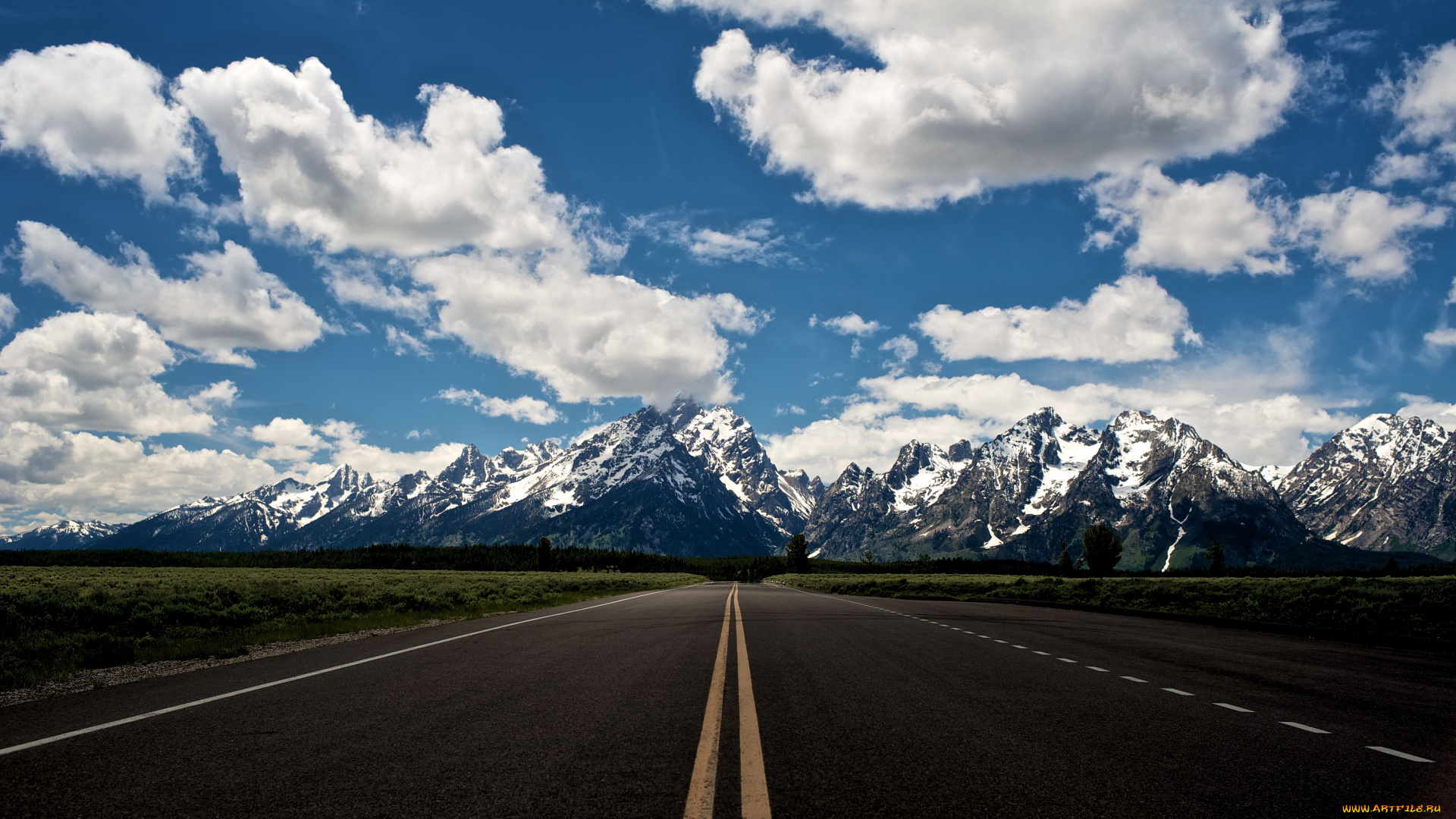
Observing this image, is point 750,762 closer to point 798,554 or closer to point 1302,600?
point 1302,600

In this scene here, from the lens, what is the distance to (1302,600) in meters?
22.6

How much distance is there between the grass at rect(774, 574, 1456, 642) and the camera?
18.4 metres

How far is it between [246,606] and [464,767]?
2209 cm

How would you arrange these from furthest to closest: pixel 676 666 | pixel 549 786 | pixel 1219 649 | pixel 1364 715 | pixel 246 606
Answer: pixel 246 606
pixel 1219 649
pixel 676 666
pixel 1364 715
pixel 549 786

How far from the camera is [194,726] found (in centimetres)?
722

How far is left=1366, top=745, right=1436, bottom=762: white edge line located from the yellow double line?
5250mm

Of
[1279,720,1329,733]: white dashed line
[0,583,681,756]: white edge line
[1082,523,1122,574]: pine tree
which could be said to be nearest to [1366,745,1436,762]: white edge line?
[1279,720,1329,733]: white dashed line

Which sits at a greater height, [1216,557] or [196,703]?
[196,703]

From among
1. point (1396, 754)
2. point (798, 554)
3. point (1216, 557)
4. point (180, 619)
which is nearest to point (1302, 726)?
point (1396, 754)

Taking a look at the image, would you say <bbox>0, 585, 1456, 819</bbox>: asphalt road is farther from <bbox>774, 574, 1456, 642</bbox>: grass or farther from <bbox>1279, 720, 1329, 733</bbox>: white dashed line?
<bbox>774, 574, 1456, 642</bbox>: grass

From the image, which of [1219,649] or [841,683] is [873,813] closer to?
[841,683]

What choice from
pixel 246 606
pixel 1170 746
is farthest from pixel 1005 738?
pixel 246 606

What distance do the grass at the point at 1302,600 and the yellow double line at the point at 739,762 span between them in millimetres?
16193

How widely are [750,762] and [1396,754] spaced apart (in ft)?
17.8
